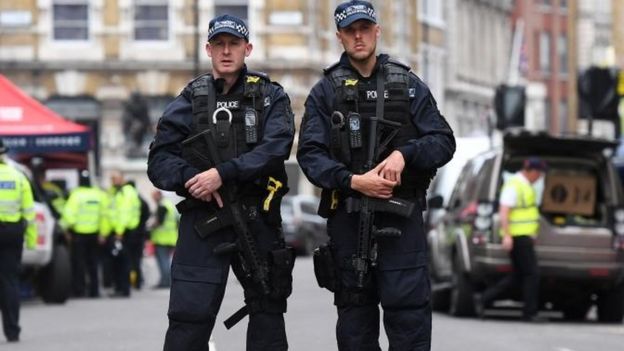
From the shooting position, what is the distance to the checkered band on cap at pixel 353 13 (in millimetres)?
10383

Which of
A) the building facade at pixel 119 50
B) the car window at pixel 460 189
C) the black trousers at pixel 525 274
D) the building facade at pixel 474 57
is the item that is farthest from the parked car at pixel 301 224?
the building facade at pixel 474 57

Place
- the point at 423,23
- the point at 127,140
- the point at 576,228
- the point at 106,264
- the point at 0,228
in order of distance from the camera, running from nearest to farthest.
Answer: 1. the point at 0,228
2. the point at 576,228
3. the point at 106,264
4. the point at 127,140
5. the point at 423,23

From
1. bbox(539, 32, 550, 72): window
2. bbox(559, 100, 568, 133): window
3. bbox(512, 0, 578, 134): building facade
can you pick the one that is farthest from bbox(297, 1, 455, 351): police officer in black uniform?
bbox(559, 100, 568, 133): window

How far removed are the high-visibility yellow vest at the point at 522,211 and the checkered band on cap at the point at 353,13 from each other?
35.3ft

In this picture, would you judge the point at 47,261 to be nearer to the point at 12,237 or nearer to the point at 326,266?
the point at 12,237

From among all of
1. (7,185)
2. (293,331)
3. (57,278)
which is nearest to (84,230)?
(57,278)

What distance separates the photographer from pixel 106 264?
3133 centimetres

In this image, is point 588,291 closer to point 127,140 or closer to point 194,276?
point 194,276

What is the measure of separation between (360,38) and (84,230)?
19751 millimetres

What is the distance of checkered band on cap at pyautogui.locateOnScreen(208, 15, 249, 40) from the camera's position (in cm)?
1047

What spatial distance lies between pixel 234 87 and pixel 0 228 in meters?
8.64

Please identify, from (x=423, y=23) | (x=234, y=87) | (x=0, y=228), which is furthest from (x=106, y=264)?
(x=423, y=23)

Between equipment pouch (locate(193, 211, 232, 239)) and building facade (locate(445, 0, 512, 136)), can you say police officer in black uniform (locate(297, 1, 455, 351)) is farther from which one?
building facade (locate(445, 0, 512, 136))

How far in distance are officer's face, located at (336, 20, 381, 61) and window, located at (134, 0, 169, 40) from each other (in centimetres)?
4692
